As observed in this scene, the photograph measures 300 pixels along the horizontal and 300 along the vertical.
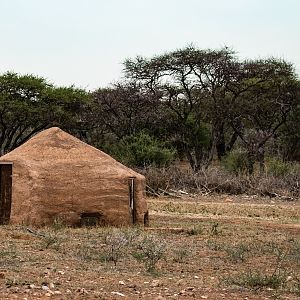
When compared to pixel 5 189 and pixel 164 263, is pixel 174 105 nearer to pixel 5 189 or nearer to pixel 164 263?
pixel 5 189

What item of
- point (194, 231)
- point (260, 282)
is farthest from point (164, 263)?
point (194, 231)

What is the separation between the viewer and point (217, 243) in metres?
11.4

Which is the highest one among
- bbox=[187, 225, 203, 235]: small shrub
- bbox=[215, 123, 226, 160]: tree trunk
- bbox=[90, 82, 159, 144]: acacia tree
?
bbox=[90, 82, 159, 144]: acacia tree

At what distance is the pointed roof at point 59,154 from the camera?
13.8 m

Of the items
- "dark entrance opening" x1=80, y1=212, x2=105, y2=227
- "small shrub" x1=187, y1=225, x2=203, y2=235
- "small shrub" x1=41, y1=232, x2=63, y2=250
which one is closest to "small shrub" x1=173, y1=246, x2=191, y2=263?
"small shrub" x1=41, y1=232, x2=63, y2=250

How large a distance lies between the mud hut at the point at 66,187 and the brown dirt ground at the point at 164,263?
47 cm

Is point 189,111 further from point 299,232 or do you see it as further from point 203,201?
point 299,232

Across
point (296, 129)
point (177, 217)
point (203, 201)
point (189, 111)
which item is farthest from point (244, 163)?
point (177, 217)

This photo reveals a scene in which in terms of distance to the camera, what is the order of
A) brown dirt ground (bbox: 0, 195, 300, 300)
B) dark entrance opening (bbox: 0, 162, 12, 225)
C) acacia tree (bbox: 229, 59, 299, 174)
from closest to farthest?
brown dirt ground (bbox: 0, 195, 300, 300) → dark entrance opening (bbox: 0, 162, 12, 225) → acacia tree (bbox: 229, 59, 299, 174)

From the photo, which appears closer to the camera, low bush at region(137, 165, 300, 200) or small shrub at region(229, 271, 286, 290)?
small shrub at region(229, 271, 286, 290)

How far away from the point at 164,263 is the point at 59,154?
215 inches

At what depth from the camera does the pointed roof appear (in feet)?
45.2

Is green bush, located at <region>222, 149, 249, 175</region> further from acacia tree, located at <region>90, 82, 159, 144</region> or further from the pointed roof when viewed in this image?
the pointed roof

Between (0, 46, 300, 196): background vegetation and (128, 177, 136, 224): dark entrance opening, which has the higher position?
(0, 46, 300, 196): background vegetation
